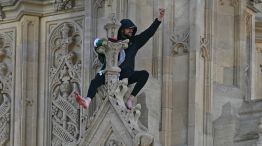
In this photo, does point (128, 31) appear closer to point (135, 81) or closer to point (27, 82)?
point (135, 81)

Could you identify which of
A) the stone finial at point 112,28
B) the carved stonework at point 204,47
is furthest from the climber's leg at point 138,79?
the carved stonework at point 204,47

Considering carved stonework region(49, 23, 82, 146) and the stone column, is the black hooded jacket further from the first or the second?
the stone column

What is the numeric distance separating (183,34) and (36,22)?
300 cm

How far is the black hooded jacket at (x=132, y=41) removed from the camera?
1759 cm

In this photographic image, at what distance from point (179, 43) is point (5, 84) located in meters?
3.44

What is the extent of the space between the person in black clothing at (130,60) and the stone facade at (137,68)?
0.13m

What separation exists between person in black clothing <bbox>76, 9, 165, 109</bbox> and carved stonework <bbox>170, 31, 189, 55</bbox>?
19.5 inches

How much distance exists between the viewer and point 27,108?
20.1m

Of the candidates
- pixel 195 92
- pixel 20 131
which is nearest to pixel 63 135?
pixel 20 131

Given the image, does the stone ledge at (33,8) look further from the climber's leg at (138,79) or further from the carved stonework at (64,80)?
the climber's leg at (138,79)

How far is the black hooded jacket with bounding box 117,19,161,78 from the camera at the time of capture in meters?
17.6

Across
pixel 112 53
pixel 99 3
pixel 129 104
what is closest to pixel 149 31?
pixel 112 53

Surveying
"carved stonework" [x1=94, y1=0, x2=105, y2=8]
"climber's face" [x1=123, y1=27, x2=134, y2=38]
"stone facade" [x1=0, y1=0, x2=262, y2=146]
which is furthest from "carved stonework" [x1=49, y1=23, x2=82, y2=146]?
"climber's face" [x1=123, y1=27, x2=134, y2=38]

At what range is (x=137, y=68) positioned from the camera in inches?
717
